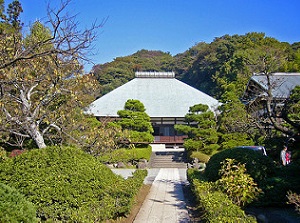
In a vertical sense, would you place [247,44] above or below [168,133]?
above

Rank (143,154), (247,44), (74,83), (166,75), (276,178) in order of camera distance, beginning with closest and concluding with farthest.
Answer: (276,178) → (74,83) → (143,154) → (166,75) → (247,44)

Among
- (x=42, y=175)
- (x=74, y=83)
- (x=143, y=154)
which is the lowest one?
(x=143, y=154)

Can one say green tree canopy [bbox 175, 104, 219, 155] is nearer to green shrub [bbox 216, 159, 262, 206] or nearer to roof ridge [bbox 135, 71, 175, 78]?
roof ridge [bbox 135, 71, 175, 78]

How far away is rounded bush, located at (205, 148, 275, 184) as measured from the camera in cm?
781

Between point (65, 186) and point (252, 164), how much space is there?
16.1 ft

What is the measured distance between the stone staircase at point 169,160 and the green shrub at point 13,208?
16.0m

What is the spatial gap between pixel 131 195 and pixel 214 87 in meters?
37.3

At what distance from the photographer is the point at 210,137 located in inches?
779

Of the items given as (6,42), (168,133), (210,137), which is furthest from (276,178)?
(168,133)

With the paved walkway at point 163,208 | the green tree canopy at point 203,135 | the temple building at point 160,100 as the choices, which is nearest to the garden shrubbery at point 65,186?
the paved walkway at point 163,208

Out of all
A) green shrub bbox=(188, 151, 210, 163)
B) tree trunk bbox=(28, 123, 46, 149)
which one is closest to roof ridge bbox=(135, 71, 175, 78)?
green shrub bbox=(188, 151, 210, 163)

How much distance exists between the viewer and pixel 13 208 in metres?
4.00

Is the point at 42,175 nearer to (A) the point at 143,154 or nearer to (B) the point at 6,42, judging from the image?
(B) the point at 6,42

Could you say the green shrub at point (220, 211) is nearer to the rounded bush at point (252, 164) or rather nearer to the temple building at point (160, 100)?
the rounded bush at point (252, 164)
